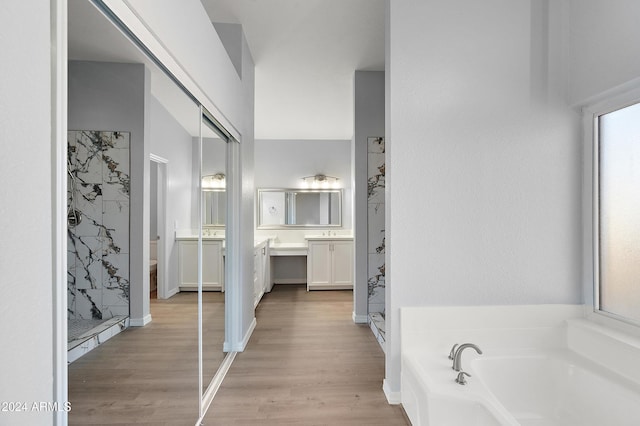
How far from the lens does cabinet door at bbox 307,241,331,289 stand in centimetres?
495

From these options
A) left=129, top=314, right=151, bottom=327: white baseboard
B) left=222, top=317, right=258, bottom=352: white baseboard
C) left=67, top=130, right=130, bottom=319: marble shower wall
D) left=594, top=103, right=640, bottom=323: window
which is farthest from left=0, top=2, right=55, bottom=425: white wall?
left=594, top=103, right=640, bottom=323: window

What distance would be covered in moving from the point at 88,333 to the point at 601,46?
2.67 metres

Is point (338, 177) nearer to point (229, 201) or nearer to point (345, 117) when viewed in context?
point (345, 117)

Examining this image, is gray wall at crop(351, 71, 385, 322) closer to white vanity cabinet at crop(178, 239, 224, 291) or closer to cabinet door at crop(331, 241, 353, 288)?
cabinet door at crop(331, 241, 353, 288)

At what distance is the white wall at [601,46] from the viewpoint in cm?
158

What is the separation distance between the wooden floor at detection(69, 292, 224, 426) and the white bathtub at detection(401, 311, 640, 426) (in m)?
1.22

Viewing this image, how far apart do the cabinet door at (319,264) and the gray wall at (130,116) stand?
3.67m

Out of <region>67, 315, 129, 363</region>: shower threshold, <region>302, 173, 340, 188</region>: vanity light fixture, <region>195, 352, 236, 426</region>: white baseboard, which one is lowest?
<region>195, 352, 236, 426</region>: white baseboard

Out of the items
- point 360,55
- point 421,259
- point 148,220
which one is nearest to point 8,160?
point 148,220

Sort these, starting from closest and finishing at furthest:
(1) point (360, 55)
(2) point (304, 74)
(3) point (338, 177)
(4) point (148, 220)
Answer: (4) point (148, 220), (1) point (360, 55), (2) point (304, 74), (3) point (338, 177)

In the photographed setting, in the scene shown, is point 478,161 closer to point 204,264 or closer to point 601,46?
point 601,46

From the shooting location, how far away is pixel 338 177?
572cm

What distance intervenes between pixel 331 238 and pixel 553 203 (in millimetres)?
3235

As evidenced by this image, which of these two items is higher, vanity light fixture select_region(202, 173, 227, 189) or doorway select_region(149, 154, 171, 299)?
vanity light fixture select_region(202, 173, 227, 189)
